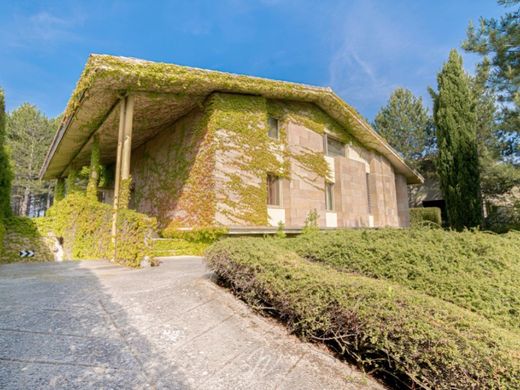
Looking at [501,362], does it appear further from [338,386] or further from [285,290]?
[285,290]

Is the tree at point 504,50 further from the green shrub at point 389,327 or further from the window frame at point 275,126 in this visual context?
the green shrub at point 389,327

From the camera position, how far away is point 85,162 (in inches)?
683

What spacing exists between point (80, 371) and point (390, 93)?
32.0m

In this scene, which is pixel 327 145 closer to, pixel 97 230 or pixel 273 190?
pixel 273 190

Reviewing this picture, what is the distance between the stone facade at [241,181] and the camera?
1054cm

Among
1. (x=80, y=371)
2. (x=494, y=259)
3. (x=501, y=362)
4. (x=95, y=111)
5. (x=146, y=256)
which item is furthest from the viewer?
(x=95, y=111)

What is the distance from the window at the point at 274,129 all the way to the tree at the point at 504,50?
26.9ft

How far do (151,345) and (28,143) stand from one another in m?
39.2

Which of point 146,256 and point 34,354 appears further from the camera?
point 146,256

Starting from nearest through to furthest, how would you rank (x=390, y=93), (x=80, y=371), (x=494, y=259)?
(x=80, y=371)
(x=494, y=259)
(x=390, y=93)

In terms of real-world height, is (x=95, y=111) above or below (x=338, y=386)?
above

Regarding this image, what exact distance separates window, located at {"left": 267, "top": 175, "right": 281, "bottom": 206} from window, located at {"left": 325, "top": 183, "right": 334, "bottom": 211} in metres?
2.93

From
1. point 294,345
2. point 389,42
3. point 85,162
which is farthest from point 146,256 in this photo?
point 85,162

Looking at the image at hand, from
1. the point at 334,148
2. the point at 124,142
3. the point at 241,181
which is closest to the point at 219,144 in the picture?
the point at 241,181
